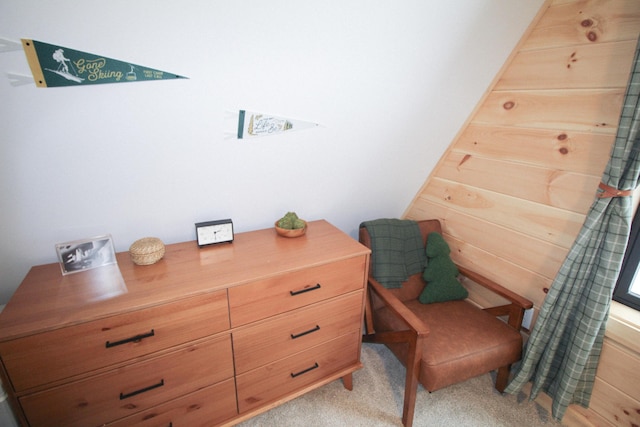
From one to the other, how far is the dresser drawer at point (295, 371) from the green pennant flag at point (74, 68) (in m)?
1.31

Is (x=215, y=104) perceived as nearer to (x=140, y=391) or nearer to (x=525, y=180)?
(x=140, y=391)

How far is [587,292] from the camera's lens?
1.41m

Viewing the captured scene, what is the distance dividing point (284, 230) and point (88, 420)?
109 cm

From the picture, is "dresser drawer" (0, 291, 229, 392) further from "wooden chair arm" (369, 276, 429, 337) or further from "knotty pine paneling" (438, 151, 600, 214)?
"knotty pine paneling" (438, 151, 600, 214)

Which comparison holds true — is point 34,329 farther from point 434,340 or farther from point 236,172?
point 434,340

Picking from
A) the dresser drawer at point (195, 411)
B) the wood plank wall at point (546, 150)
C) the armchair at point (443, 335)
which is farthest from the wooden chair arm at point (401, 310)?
the dresser drawer at point (195, 411)

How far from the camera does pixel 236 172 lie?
4.89 feet

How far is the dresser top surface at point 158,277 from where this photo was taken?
3.37 ft

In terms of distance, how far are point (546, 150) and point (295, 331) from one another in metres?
1.60

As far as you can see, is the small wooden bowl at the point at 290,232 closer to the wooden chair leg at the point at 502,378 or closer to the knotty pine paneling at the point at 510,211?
the knotty pine paneling at the point at 510,211

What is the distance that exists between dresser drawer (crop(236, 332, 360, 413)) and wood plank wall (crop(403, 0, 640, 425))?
1.06 meters

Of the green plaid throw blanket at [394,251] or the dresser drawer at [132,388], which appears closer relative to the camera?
the dresser drawer at [132,388]

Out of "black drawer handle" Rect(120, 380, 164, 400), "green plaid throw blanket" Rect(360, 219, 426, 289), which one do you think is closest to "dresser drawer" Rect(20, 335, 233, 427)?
"black drawer handle" Rect(120, 380, 164, 400)

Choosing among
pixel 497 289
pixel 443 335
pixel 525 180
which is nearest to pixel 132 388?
pixel 443 335
